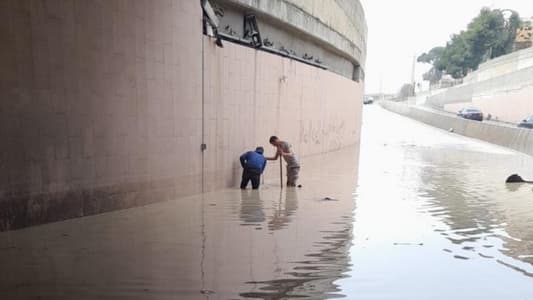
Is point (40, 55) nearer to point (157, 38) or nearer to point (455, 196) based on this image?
point (157, 38)

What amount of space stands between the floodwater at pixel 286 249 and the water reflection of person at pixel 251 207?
0.08 feet

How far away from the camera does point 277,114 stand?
14500mm

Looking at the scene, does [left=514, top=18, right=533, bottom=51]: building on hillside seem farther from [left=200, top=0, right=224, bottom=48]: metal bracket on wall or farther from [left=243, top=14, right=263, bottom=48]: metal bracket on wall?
[left=200, top=0, right=224, bottom=48]: metal bracket on wall

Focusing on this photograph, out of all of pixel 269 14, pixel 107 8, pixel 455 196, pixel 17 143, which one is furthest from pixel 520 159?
pixel 17 143

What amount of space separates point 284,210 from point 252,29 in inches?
218

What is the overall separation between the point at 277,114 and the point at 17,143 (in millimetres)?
8885

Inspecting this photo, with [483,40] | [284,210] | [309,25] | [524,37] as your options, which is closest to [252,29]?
[309,25]

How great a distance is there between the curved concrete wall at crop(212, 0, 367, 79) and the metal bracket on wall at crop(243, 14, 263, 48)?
0.58 ft

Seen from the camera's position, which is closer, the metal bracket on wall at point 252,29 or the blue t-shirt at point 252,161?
the blue t-shirt at point 252,161

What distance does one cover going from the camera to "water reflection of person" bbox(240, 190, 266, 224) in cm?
837

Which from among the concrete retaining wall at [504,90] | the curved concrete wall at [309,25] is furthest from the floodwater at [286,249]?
the concrete retaining wall at [504,90]

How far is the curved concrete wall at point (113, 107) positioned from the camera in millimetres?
6434

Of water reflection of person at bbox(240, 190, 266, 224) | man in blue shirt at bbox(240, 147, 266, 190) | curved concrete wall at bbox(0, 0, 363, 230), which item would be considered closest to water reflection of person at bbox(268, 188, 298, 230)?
water reflection of person at bbox(240, 190, 266, 224)

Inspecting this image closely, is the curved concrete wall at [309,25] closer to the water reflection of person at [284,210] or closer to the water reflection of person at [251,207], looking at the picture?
the water reflection of person at [251,207]
